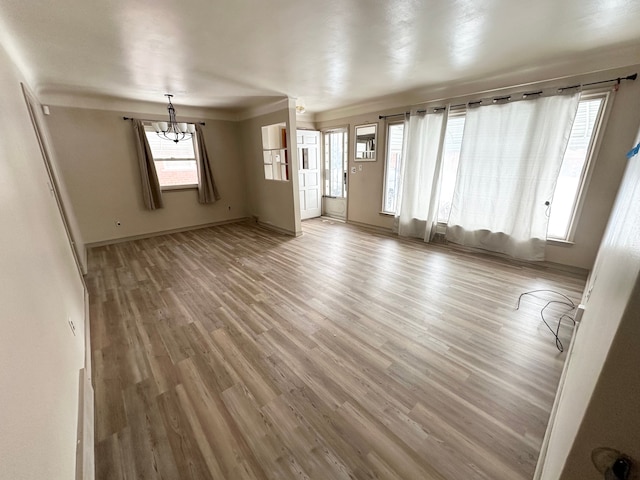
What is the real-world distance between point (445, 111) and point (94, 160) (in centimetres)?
580

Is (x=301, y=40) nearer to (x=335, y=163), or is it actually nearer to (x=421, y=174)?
(x=421, y=174)

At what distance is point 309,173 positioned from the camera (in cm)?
615

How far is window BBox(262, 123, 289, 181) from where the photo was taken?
5.21 metres

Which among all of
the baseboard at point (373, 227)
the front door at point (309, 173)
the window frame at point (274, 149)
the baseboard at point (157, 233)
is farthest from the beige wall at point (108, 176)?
the baseboard at point (373, 227)

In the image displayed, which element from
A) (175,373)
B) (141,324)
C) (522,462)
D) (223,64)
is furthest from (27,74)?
(522,462)

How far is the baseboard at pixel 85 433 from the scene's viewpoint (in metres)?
1.15

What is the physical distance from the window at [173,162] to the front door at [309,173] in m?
2.31

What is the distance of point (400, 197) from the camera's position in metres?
4.76

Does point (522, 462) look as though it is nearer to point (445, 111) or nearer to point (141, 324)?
point (141, 324)

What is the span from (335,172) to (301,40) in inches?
156

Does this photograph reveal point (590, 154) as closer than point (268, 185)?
Yes

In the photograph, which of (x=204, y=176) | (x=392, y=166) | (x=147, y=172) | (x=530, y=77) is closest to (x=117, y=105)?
(x=147, y=172)

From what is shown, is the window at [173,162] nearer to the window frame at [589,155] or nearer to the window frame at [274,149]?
the window frame at [274,149]

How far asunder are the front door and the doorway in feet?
0.64
